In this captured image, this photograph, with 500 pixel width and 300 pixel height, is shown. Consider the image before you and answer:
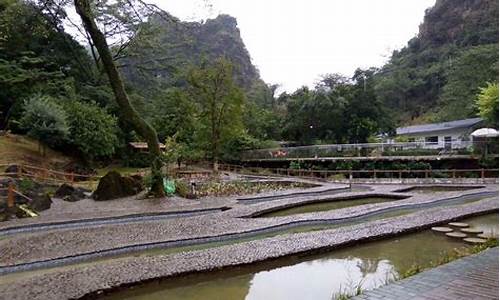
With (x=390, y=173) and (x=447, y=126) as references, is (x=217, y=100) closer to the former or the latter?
(x=390, y=173)

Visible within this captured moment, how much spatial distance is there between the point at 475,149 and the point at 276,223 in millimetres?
19013

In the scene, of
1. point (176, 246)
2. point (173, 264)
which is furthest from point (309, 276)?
point (176, 246)

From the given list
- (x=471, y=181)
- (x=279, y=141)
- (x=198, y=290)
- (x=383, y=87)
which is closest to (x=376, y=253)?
(x=198, y=290)

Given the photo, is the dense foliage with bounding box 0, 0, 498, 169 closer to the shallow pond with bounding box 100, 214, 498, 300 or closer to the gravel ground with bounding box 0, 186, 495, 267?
the gravel ground with bounding box 0, 186, 495, 267

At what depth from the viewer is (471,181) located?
2080cm

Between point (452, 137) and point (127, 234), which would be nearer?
point (127, 234)

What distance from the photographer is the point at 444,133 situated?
34.7m

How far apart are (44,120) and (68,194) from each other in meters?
10.4

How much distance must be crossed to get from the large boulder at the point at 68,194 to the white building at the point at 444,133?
21326 millimetres

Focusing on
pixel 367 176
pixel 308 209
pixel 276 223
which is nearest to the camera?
pixel 276 223

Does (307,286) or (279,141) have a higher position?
(279,141)

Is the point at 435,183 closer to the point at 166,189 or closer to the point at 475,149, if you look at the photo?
the point at 475,149

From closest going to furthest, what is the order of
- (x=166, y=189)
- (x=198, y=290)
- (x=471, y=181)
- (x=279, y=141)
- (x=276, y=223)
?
(x=198, y=290)
(x=276, y=223)
(x=166, y=189)
(x=471, y=181)
(x=279, y=141)

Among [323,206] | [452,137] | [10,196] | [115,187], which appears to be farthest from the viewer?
[452,137]
